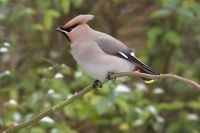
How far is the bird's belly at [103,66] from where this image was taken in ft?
8.83

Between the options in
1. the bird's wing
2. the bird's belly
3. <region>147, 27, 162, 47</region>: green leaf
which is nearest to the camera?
Answer: the bird's belly

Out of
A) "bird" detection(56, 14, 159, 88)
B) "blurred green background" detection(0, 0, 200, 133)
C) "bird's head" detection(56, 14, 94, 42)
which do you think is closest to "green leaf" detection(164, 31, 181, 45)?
"blurred green background" detection(0, 0, 200, 133)

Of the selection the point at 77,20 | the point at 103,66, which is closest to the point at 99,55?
the point at 103,66

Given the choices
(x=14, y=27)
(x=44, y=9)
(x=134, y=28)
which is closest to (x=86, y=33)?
(x=44, y=9)

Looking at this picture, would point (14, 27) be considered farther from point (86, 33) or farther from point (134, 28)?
point (86, 33)

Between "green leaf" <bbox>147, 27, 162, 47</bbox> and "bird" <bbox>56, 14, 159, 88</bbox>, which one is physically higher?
"green leaf" <bbox>147, 27, 162, 47</bbox>

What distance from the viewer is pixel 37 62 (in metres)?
4.77

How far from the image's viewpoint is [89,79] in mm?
3971

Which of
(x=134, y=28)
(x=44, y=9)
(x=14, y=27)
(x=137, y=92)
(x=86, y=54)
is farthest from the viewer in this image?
(x=134, y=28)

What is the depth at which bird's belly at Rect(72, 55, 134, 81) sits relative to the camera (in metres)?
2.69

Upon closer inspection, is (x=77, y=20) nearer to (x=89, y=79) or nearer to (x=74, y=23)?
(x=74, y=23)

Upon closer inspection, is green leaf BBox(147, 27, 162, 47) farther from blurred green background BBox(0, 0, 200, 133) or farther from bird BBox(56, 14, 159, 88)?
bird BBox(56, 14, 159, 88)

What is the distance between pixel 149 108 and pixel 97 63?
162 centimetres

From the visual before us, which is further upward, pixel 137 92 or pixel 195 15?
pixel 195 15
